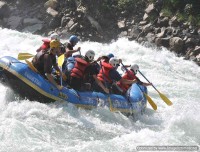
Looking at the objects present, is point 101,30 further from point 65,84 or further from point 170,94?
point 65,84

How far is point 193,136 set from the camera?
27.7 ft

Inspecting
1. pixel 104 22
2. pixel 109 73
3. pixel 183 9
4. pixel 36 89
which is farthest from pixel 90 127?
pixel 183 9

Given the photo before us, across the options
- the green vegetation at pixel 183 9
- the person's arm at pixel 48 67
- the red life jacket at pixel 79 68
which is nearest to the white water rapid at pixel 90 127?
the person's arm at pixel 48 67

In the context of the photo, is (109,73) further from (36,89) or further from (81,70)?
(36,89)

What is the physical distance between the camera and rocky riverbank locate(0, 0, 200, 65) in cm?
1656

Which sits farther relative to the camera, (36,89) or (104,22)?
(104,22)

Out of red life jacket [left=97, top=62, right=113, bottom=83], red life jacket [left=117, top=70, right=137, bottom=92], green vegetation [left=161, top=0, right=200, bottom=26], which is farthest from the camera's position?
green vegetation [left=161, top=0, right=200, bottom=26]

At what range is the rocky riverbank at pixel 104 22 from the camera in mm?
16562

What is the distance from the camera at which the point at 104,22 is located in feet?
61.3

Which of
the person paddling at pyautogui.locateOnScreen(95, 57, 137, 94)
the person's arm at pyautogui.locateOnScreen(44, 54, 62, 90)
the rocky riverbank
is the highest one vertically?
the person's arm at pyautogui.locateOnScreen(44, 54, 62, 90)

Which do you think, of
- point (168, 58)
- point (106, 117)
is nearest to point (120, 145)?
point (106, 117)

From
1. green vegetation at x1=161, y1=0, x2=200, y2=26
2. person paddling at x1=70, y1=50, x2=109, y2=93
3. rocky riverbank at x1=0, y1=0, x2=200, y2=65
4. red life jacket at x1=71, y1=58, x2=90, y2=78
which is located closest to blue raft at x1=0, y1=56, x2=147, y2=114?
person paddling at x1=70, y1=50, x2=109, y2=93

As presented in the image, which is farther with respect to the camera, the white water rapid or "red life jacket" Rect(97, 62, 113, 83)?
"red life jacket" Rect(97, 62, 113, 83)

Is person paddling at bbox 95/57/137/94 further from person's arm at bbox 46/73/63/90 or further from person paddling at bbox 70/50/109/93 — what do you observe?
person's arm at bbox 46/73/63/90
